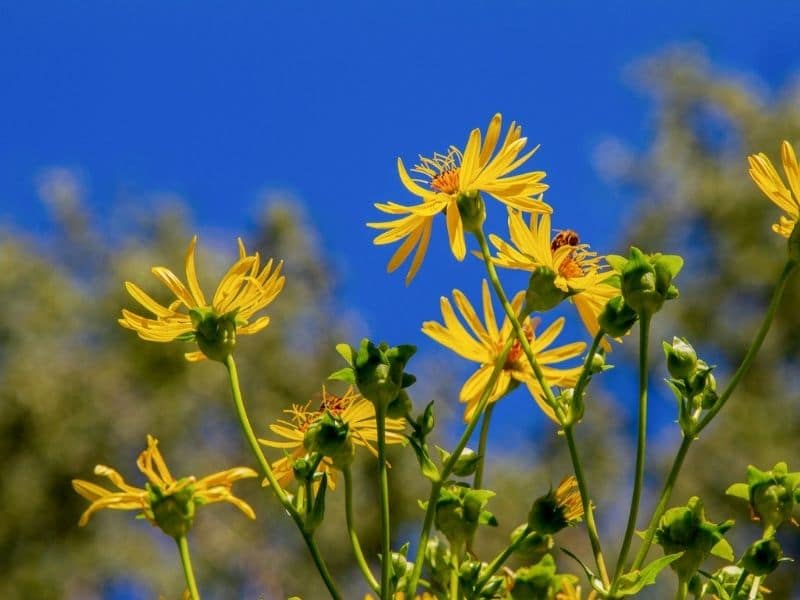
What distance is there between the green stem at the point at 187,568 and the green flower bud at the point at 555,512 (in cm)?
32

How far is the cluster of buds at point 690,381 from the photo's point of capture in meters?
0.97

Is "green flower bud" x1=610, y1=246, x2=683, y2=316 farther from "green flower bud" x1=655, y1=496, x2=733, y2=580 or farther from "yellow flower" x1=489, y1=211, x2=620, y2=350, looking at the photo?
"green flower bud" x1=655, y1=496, x2=733, y2=580

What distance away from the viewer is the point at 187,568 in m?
0.87

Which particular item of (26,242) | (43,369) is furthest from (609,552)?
(26,242)

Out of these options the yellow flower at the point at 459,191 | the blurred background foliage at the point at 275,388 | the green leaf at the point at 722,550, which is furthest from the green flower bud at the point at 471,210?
the blurred background foliage at the point at 275,388

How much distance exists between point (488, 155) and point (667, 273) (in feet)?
0.85

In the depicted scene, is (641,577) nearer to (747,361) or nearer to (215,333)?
(747,361)

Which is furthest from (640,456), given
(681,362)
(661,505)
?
(681,362)

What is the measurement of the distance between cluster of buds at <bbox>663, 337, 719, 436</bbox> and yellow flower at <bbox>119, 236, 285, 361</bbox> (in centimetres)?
34

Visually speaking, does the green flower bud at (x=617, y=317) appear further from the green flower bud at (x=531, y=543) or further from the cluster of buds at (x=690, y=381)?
the green flower bud at (x=531, y=543)

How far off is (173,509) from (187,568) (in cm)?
8

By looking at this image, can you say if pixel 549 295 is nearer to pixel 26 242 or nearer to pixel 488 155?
pixel 488 155

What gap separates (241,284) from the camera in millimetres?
1083

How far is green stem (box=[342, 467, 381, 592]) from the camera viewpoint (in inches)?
34.8
